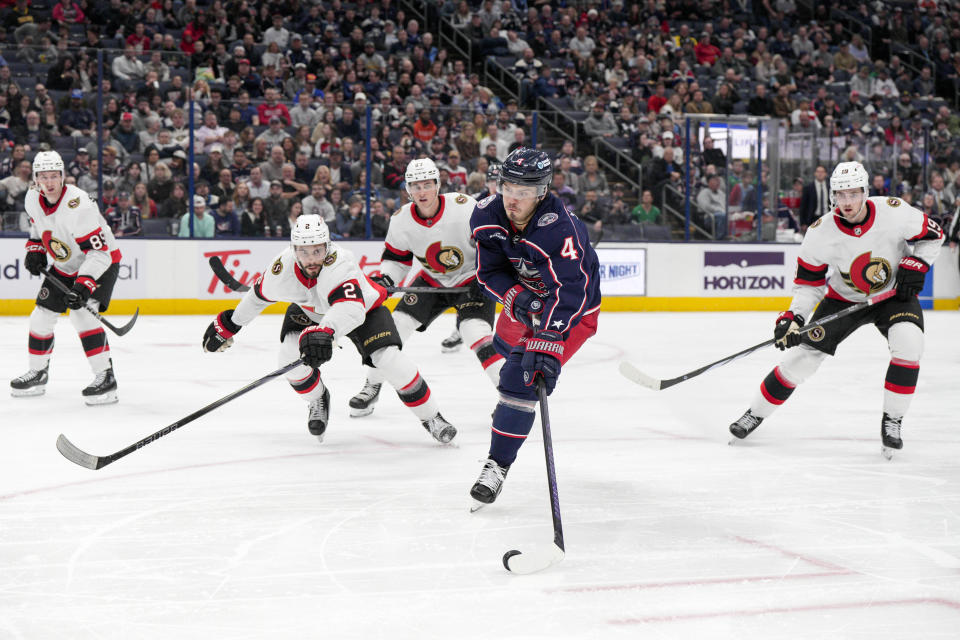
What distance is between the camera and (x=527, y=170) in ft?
9.89

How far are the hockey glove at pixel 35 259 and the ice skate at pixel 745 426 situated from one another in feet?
11.1

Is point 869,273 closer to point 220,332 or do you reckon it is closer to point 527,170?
point 527,170

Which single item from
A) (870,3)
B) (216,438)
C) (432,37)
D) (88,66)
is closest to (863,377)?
A: (216,438)

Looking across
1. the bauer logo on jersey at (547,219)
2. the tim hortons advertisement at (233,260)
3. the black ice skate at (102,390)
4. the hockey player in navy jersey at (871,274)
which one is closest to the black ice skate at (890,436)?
the hockey player in navy jersey at (871,274)

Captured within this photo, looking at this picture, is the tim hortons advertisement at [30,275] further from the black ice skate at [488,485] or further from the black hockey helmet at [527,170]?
the black hockey helmet at [527,170]

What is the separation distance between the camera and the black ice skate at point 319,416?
4262 millimetres

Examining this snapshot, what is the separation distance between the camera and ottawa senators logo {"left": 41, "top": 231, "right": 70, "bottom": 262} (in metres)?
5.38

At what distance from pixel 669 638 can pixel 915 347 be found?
2.38 m

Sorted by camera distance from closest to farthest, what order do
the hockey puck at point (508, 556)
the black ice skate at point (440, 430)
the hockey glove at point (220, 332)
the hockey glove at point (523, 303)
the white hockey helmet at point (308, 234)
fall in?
Result: the hockey puck at point (508, 556)
the hockey glove at point (523, 303)
the white hockey helmet at point (308, 234)
the hockey glove at point (220, 332)
the black ice skate at point (440, 430)

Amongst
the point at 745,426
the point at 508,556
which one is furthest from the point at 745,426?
the point at 508,556

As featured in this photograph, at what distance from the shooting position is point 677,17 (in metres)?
15.3

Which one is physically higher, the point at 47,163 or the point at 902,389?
the point at 47,163

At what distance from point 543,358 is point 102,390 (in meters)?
3.08

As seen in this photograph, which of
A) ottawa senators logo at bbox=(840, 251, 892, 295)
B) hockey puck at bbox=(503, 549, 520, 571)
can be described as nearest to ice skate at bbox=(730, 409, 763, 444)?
ottawa senators logo at bbox=(840, 251, 892, 295)
